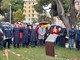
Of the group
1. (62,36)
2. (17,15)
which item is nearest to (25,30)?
(62,36)

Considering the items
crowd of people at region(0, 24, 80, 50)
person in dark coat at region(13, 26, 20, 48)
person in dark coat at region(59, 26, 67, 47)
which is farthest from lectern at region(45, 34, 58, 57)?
person in dark coat at region(59, 26, 67, 47)

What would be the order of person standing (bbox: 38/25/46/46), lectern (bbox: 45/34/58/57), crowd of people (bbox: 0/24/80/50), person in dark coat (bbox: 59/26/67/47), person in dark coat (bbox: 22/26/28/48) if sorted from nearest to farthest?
lectern (bbox: 45/34/58/57)
crowd of people (bbox: 0/24/80/50)
person in dark coat (bbox: 22/26/28/48)
person standing (bbox: 38/25/46/46)
person in dark coat (bbox: 59/26/67/47)

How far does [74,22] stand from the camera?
28312mm

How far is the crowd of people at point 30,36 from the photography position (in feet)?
72.4

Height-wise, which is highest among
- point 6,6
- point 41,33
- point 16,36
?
point 6,6

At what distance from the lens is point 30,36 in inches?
910

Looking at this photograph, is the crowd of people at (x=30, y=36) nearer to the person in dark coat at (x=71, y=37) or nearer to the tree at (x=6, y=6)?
the person in dark coat at (x=71, y=37)

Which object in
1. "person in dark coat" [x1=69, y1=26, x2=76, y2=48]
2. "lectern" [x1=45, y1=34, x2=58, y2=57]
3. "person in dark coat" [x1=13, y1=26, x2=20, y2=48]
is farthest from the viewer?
"person in dark coat" [x1=13, y1=26, x2=20, y2=48]

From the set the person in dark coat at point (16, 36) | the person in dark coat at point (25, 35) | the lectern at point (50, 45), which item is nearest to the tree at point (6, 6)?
the person in dark coat at point (25, 35)

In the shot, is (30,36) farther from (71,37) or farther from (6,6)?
(6,6)

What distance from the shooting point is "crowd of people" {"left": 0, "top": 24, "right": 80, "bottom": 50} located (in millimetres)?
22062

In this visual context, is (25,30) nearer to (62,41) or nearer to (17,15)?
(62,41)

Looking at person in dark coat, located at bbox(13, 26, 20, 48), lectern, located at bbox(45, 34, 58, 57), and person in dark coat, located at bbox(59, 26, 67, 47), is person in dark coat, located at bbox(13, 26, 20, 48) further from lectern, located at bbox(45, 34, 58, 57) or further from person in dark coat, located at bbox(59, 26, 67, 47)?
lectern, located at bbox(45, 34, 58, 57)

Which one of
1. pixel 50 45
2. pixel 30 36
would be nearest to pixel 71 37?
pixel 30 36
